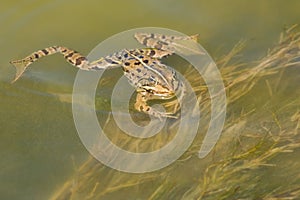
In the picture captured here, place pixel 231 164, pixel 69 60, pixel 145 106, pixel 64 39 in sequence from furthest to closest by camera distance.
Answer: pixel 64 39 < pixel 69 60 < pixel 145 106 < pixel 231 164

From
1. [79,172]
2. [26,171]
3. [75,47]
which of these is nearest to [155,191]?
[79,172]

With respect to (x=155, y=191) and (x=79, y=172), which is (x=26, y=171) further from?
(x=155, y=191)

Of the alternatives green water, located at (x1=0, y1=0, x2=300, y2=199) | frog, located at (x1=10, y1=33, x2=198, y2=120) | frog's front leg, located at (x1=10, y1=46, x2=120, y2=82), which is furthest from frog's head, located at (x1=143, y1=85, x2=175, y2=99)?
green water, located at (x1=0, y1=0, x2=300, y2=199)

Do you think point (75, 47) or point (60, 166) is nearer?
point (60, 166)

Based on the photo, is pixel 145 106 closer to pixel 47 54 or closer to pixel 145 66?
pixel 145 66

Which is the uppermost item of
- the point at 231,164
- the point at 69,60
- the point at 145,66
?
the point at 69,60

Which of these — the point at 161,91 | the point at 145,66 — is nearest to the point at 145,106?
the point at 161,91

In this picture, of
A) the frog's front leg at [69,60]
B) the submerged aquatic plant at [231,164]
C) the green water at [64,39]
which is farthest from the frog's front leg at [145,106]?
the green water at [64,39]
